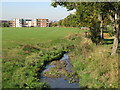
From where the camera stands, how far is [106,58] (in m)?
14.3

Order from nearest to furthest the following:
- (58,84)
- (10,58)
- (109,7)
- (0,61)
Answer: (58,84), (109,7), (0,61), (10,58)

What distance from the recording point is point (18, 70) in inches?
590

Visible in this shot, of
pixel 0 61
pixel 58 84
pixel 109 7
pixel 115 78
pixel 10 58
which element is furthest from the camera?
pixel 10 58

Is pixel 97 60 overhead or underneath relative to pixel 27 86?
overhead

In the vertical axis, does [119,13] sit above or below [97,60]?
above

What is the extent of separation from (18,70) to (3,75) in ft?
5.59

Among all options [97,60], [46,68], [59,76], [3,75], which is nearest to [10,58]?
[46,68]

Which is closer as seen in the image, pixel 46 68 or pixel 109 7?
pixel 109 7

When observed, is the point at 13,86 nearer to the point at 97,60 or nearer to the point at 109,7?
A: the point at 97,60

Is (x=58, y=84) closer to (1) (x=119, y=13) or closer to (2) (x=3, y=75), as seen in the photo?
(2) (x=3, y=75)

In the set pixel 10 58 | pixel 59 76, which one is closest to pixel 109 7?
pixel 59 76

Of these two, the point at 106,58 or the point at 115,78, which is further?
the point at 106,58

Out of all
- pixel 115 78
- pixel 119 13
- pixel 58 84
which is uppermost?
pixel 119 13

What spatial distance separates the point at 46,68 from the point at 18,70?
350 cm
